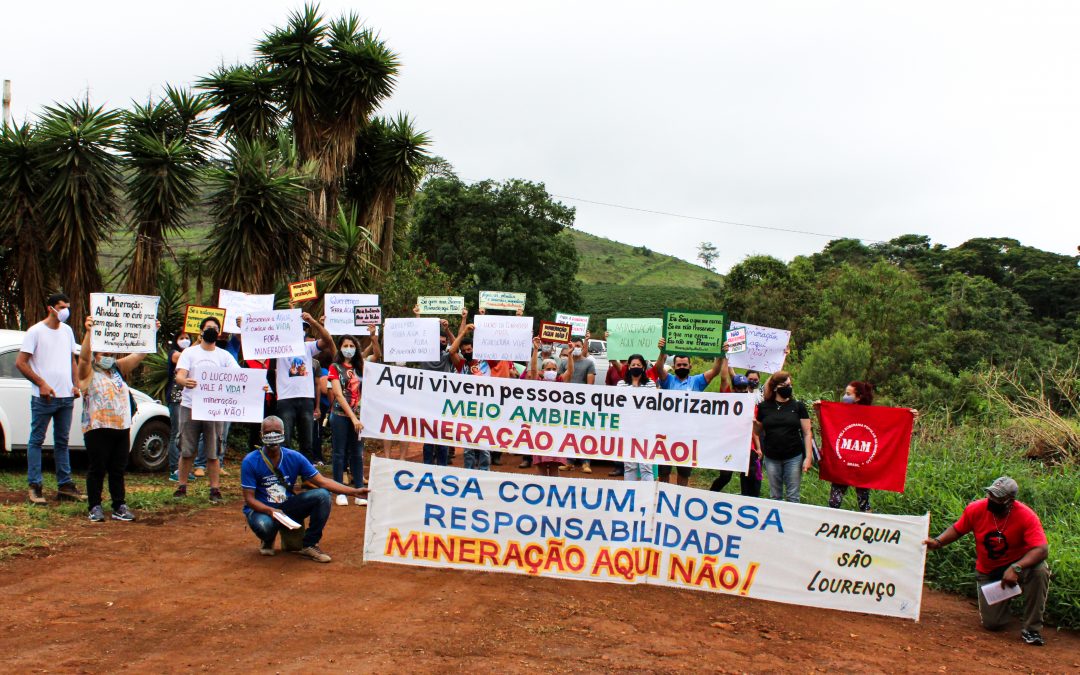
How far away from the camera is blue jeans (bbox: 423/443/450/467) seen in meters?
11.0

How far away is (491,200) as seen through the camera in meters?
40.5

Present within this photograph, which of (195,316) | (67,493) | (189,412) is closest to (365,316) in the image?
(195,316)

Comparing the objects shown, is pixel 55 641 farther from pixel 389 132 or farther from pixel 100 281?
pixel 389 132

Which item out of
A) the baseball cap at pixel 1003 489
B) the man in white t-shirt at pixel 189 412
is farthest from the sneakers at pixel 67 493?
the baseball cap at pixel 1003 489

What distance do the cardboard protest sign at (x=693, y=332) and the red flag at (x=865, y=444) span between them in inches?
63.5

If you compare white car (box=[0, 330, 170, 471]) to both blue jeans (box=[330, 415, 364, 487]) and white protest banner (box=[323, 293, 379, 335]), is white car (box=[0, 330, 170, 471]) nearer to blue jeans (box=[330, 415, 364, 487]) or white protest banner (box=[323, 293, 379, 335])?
white protest banner (box=[323, 293, 379, 335])

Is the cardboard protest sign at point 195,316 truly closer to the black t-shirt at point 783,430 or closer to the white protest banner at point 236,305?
A: the white protest banner at point 236,305

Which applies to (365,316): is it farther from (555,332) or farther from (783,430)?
(783,430)

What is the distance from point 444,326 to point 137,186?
815cm

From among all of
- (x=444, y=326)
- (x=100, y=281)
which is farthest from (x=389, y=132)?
(x=444, y=326)

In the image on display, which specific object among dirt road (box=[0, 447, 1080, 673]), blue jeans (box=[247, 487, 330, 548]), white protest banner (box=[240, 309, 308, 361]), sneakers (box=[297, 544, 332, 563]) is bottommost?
dirt road (box=[0, 447, 1080, 673])

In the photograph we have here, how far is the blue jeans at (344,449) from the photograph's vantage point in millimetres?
10023

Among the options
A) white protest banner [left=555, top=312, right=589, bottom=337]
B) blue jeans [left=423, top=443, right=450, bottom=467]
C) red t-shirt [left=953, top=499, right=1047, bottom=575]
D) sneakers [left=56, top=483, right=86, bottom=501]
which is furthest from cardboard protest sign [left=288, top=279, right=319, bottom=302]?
red t-shirt [left=953, top=499, right=1047, bottom=575]

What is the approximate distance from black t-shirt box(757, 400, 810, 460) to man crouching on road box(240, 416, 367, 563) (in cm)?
394
